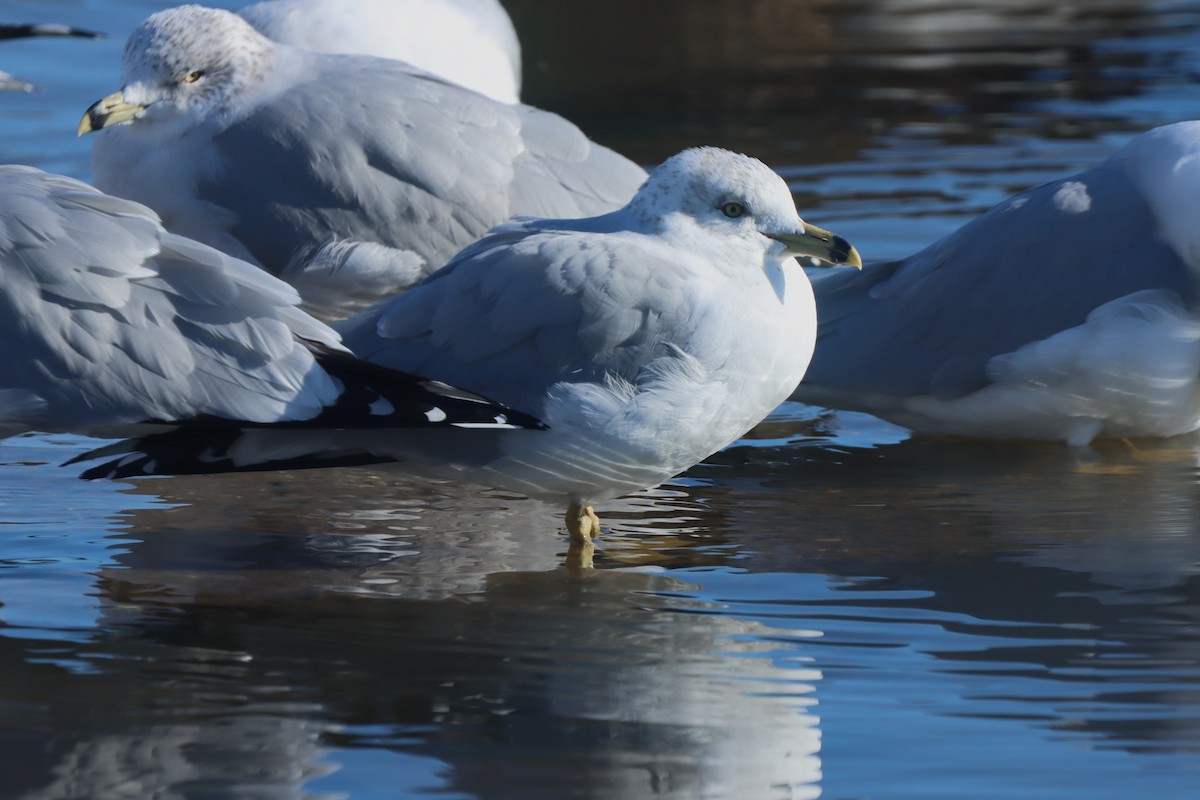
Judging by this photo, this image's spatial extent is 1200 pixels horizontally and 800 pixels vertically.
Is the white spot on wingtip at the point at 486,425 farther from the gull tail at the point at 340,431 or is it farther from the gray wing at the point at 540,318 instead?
the gray wing at the point at 540,318

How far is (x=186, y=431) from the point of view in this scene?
157 inches

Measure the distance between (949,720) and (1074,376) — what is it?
1.87 meters

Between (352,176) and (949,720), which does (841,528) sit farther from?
(352,176)

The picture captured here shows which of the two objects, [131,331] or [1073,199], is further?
[1073,199]

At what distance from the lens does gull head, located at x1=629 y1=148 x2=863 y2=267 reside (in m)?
4.11

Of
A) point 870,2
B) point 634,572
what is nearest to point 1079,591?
point 634,572

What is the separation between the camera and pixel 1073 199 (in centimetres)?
515

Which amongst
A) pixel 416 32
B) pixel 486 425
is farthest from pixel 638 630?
pixel 416 32

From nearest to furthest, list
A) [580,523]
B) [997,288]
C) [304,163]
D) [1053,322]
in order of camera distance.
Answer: [580,523] < [1053,322] < [997,288] < [304,163]

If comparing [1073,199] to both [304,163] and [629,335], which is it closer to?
[629,335]

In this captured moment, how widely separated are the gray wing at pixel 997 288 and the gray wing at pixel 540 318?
4.45 feet

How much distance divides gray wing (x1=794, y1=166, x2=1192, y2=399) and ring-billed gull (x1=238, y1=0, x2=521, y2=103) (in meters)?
2.04

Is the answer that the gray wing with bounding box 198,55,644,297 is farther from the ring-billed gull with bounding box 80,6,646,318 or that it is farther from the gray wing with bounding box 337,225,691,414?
the gray wing with bounding box 337,225,691,414

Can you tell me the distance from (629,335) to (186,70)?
204 centimetres
